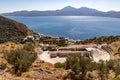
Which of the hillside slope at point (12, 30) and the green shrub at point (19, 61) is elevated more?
the green shrub at point (19, 61)

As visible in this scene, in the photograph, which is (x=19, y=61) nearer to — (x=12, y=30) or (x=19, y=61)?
(x=19, y=61)

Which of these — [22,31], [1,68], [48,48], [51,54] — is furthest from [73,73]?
[22,31]

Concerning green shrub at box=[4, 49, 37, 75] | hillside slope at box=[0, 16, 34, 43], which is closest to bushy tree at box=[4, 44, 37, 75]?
green shrub at box=[4, 49, 37, 75]

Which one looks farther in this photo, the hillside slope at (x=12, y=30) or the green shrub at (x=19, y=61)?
the hillside slope at (x=12, y=30)

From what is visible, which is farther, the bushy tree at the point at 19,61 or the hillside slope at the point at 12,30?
the hillside slope at the point at 12,30

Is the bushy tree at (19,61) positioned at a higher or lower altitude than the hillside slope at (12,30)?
higher

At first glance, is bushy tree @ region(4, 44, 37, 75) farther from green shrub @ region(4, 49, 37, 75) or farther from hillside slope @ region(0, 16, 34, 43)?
hillside slope @ region(0, 16, 34, 43)

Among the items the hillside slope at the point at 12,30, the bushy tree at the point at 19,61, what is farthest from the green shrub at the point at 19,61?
the hillside slope at the point at 12,30

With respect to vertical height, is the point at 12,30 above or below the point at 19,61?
below

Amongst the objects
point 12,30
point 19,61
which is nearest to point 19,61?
point 19,61

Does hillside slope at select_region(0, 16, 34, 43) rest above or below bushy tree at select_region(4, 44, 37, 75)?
below

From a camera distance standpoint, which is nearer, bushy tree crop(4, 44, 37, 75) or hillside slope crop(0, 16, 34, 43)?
bushy tree crop(4, 44, 37, 75)

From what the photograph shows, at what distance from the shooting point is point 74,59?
1653cm

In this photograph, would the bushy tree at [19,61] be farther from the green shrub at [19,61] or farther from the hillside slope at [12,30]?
the hillside slope at [12,30]
